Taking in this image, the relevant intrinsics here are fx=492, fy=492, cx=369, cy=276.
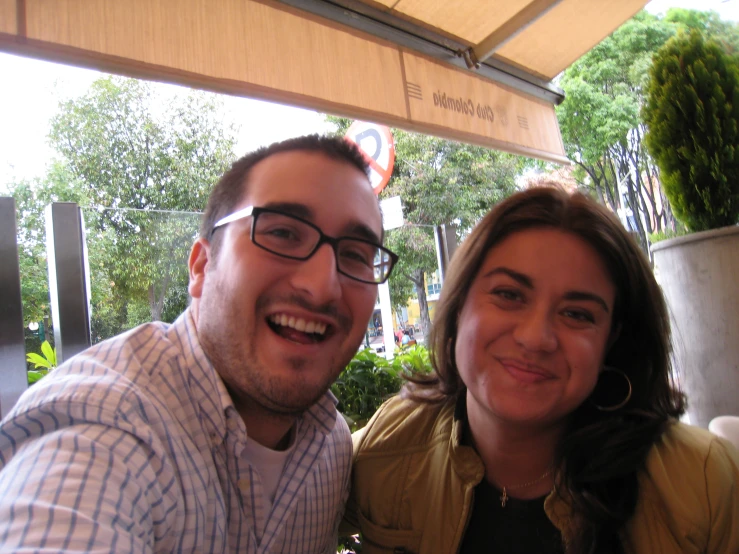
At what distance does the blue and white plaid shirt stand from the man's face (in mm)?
80

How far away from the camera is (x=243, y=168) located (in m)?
1.42

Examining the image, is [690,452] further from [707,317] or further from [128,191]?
[128,191]

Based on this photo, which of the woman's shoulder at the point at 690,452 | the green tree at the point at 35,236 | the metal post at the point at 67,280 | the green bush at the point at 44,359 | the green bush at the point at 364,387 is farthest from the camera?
the green tree at the point at 35,236

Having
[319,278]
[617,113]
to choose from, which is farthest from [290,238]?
[617,113]

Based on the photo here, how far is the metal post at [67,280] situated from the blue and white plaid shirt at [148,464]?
0.95m

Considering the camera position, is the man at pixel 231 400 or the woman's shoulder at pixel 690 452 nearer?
the man at pixel 231 400

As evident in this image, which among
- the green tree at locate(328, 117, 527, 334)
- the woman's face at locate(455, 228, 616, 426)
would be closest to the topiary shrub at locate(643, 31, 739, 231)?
the woman's face at locate(455, 228, 616, 426)

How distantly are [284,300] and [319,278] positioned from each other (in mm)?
100

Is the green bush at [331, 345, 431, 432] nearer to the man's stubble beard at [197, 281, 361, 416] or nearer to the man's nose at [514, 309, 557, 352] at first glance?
the man's nose at [514, 309, 557, 352]

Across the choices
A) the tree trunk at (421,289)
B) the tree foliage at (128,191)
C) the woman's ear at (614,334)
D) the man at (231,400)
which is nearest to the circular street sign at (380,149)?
the tree foliage at (128,191)

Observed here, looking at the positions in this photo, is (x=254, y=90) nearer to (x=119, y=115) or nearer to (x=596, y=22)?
(x=596, y=22)

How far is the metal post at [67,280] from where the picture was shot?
200cm

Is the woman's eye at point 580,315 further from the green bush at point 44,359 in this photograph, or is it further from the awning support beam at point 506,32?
the green bush at point 44,359

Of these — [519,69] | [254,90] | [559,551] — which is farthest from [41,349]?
[519,69]
